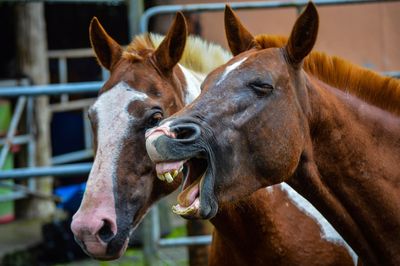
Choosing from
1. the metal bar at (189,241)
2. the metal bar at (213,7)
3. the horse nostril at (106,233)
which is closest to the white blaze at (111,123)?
the horse nostril at (106,233)

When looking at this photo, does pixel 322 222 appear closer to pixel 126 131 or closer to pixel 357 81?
pixel 357 81

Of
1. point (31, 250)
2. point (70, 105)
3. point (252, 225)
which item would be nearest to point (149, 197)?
point (252, 225)

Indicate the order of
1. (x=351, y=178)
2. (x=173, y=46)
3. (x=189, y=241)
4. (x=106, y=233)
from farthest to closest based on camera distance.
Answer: (x=189, y=241)
(x=173, y=46)
(x=106, y=233)
(x=351, y=178)

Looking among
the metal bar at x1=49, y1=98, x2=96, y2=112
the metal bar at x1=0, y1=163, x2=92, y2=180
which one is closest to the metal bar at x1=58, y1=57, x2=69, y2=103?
the metal bar at x1=49, y1=98, x2=96, y2=112

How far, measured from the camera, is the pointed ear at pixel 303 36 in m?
2.69

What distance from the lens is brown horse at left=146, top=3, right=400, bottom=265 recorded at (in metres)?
2.53

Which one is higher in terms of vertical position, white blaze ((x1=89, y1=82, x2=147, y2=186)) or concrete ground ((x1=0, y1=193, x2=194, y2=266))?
white blaze ((x1=89, y1=82, x2=147, y2=186))

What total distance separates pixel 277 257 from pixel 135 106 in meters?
0.92

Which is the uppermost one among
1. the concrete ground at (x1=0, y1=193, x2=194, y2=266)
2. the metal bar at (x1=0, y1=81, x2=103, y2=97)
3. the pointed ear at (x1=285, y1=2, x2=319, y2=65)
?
the pointed ear at (x1=285, y1=2, x2=319, y2=65)

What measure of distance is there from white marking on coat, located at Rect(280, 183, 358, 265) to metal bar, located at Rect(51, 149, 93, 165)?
5.33 meters

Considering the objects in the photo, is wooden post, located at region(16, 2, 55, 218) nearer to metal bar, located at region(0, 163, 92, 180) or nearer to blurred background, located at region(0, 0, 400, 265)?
blurred background, located at region(0, 0, 400, 265)

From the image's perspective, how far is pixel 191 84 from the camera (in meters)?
3.60

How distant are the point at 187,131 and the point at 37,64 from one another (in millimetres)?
5950

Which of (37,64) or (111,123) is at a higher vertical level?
(111,123)
